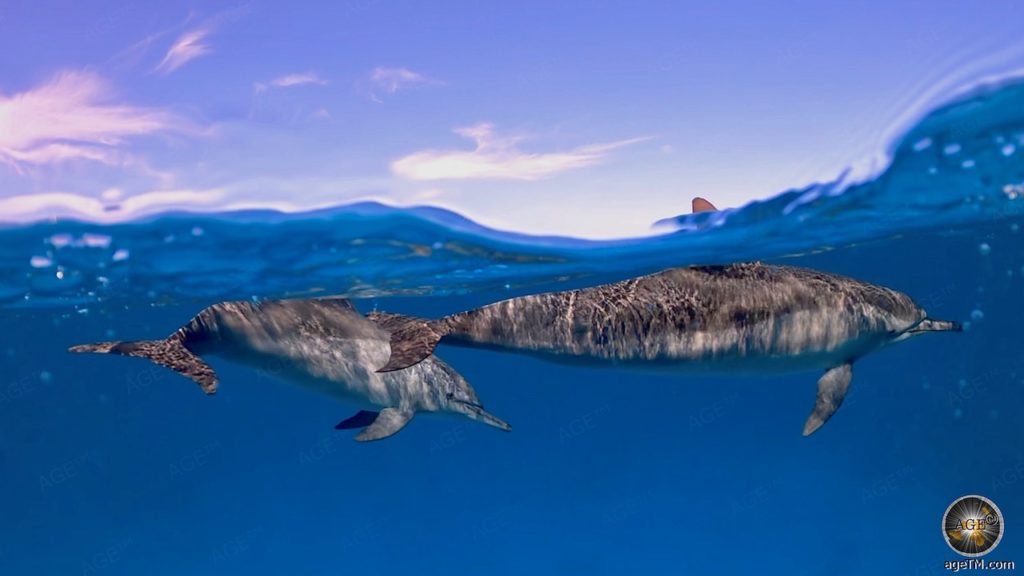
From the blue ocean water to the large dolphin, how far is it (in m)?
1.06

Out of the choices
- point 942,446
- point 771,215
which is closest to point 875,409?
point 942,446

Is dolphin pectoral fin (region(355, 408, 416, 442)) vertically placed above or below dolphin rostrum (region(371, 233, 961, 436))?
below

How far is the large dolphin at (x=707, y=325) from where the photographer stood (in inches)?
391

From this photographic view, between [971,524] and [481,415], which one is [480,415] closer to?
[481,415]

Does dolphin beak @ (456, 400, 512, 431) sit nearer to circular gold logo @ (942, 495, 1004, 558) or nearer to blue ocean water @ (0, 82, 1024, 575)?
blue ocean water @ (0, 82, 1024, 575)

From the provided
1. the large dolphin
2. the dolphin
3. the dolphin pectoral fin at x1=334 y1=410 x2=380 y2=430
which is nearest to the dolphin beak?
the dolphin

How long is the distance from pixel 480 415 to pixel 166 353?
5.09 m

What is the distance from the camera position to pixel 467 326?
9.90 meters

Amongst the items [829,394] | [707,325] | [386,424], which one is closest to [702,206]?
[707,325]

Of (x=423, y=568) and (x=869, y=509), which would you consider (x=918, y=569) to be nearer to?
(x=869, y=509)

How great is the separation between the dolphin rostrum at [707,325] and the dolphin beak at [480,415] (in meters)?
2.85

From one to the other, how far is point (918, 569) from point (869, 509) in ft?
19.9

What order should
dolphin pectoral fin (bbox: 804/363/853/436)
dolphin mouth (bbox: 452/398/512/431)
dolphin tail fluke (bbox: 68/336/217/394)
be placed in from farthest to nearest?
dolphin mouth (bbox: 452/398/512/431) < dolphin pectoral fin (bbox: 804/363/853/436) < dolphin tail fluke (bbox: 68/336/217/394)

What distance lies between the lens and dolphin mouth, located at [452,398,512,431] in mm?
12491
